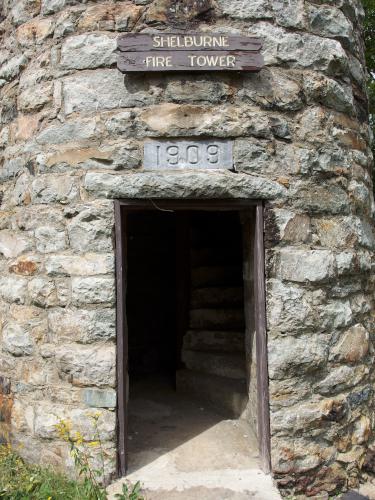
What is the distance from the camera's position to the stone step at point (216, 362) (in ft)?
15.5

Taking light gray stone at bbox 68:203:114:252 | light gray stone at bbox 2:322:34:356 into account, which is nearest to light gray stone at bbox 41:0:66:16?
light gray stone at bbox 68:203:114:252

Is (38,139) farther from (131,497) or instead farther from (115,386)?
(131,497)

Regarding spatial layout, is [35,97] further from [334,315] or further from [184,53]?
[334,315]

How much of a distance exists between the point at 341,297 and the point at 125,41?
7.03 feet

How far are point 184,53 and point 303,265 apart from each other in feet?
4.95

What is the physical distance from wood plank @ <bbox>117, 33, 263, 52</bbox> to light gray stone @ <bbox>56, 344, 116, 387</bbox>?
1858 millimetres

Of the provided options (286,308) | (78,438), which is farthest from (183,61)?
(78,438)

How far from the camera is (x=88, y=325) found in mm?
3242

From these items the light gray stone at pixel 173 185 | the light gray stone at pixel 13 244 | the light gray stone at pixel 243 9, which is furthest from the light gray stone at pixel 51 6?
the light gray stone at pixel 13 244

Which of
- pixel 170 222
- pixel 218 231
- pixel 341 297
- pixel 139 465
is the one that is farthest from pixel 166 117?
pixel 170 222

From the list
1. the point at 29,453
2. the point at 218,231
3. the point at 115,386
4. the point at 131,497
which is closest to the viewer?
the point at 131,497

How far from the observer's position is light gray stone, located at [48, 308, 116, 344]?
10.6ft

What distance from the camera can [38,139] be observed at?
349cm

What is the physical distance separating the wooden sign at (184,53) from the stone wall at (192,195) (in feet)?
0.24
